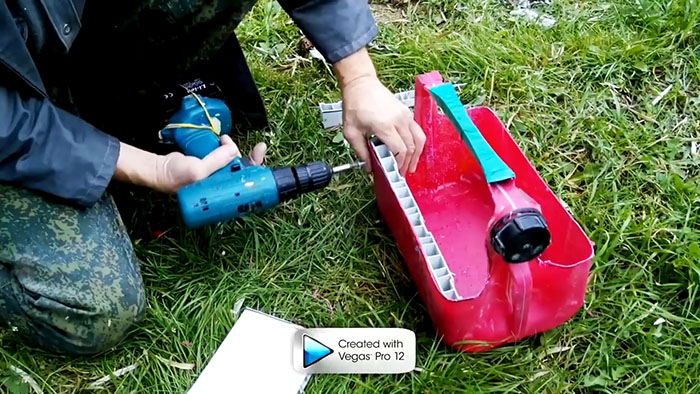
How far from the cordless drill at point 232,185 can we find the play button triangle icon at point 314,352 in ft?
0.89

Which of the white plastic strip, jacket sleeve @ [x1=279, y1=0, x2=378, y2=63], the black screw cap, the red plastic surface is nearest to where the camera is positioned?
the black screw cap

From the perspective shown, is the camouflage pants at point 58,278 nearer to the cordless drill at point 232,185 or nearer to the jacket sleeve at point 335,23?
the cordless drill at point 232,185

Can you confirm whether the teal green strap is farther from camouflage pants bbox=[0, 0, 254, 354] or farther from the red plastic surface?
camouflage pants bbox=[0, 0, 254, 354]

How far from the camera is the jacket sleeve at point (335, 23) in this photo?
1486mm

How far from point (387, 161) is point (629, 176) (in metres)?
0.60

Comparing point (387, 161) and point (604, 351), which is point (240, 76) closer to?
point (387, 161)

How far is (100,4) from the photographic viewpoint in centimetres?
145

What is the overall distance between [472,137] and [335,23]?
370 millimetres

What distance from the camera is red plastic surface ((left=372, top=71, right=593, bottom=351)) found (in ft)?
4.21

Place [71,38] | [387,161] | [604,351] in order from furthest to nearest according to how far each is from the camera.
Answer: [387,161] → [604,351] → [71,38]

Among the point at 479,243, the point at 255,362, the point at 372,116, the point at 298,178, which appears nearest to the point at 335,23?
the point at 372,116

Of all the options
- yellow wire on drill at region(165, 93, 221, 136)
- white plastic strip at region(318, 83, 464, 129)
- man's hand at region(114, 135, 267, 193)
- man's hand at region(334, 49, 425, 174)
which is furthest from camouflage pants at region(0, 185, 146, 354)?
white plastic strip at region(318, 83, 464, 129)

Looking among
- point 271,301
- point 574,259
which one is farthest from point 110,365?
point 574,259

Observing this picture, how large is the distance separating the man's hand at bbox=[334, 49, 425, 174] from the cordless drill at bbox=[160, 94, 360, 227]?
0.34ft
